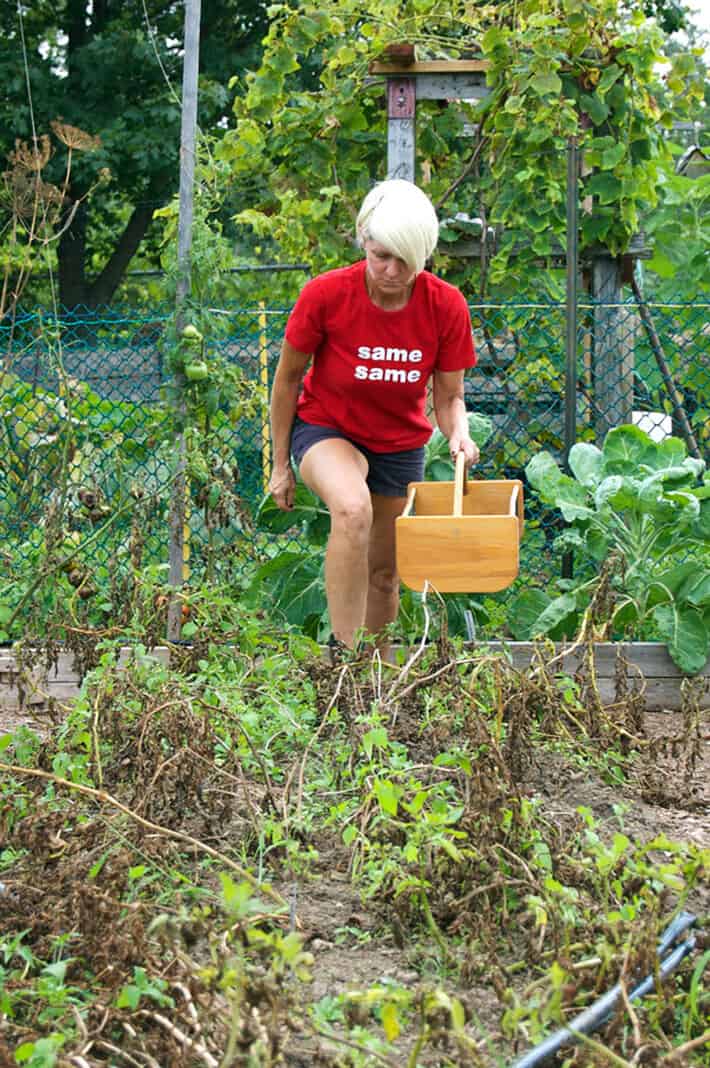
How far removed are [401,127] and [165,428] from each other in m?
1.75

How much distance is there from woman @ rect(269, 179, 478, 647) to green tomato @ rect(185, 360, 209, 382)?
1.81ft

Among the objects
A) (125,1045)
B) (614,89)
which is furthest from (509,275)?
(125,1045)

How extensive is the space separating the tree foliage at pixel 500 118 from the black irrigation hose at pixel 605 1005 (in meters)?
4.29

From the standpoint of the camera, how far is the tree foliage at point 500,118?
19.4 ft

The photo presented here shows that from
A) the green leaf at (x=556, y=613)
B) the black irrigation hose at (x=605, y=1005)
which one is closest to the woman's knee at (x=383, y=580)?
the green leaf at (x=556, y=613)

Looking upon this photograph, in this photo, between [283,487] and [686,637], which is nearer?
[283,487]

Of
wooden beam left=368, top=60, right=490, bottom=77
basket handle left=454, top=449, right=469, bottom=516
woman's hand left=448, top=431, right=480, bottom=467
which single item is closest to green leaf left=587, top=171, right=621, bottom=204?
wooden beam left=368, top=60, right=490, bottom=77

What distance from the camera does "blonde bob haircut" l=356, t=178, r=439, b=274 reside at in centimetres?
367

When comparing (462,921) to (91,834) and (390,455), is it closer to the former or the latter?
(91,834)

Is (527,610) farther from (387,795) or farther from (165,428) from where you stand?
→ (387,795)

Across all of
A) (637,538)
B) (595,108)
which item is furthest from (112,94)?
(637,538)

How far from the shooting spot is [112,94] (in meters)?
20.6

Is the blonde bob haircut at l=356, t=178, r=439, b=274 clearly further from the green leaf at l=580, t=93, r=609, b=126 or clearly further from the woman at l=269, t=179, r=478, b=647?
the green leaf at l=580, t=93, r=609, b=126

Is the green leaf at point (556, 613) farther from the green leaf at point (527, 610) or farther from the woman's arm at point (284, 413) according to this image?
the woman's arm at point (284, 413)
